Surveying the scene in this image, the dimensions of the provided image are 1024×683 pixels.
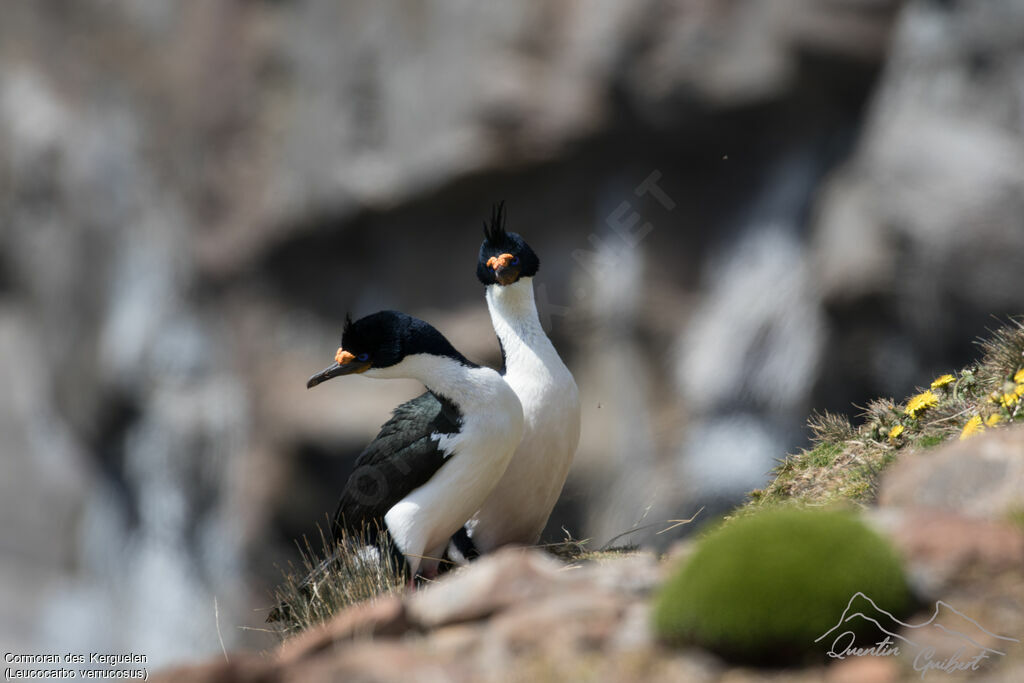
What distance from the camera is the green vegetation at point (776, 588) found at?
316cm

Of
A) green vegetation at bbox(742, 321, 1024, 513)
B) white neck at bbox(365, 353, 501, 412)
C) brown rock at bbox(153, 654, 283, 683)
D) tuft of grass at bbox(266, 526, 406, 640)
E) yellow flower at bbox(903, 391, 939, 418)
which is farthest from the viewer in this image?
yellow flower at bbox(903, 391, 939, 418)

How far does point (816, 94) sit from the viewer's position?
13984 mm

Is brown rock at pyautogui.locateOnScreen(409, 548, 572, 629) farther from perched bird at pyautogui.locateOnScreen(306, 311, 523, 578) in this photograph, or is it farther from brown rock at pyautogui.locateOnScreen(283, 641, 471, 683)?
perched bird at pyautogui.locateOnScreen(306, 311, 523, 578)

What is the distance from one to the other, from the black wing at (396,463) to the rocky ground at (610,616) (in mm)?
1536

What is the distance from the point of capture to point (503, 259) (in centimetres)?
606

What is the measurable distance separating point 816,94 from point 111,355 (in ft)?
35.7

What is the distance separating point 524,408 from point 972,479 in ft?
8.57

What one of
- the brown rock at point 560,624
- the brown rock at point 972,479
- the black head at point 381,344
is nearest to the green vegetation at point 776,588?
the brown rock at point 560,624

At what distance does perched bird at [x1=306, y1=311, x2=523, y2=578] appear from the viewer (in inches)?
213

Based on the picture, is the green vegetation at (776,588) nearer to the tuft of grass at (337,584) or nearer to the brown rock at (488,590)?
the brown rock at (488,590)

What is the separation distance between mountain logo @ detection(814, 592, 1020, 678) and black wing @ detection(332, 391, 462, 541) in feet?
8.43

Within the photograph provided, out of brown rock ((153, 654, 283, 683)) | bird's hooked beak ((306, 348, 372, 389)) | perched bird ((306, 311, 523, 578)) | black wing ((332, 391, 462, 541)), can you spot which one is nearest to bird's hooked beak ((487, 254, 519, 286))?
perched bird ((306, 311, 523, 578))

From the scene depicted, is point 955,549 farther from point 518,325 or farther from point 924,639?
point 518,325

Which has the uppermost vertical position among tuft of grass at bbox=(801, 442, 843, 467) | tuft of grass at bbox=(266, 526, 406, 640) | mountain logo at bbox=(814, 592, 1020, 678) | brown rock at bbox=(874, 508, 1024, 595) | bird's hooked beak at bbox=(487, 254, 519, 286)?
bird's hooked beak at bbox=(487, 254, 519, 286)
